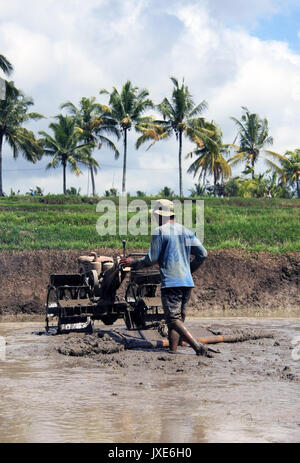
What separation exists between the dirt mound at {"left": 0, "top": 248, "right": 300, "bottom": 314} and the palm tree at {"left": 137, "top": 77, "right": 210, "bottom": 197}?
70.0 feet

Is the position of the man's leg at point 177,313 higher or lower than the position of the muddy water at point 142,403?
higher

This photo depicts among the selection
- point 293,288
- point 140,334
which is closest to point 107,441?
point 140,334

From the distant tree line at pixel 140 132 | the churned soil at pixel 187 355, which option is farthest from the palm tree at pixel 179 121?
the churned soil at pixel 187 355

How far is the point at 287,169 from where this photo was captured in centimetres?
4925

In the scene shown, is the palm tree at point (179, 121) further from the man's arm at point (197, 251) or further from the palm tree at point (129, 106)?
the man's arm at point (197, 251)

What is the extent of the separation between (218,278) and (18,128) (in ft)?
91.2

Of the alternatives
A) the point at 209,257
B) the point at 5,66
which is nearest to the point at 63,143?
the point at 5,66

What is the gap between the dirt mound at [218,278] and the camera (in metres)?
17.1

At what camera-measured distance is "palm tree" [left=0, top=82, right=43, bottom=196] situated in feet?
136

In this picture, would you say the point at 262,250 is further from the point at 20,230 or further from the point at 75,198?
the point at 75,198

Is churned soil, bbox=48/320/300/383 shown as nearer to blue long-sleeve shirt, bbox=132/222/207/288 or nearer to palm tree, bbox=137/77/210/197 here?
blue long-sleeve shirt, bbox=132/222/207/288

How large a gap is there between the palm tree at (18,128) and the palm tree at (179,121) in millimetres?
8403

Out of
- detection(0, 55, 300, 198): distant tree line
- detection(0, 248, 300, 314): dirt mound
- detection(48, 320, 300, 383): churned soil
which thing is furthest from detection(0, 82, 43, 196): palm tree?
detection(48, 320, 300, 383): churned soil

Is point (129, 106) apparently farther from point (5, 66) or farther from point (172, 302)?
point (172, 302)
